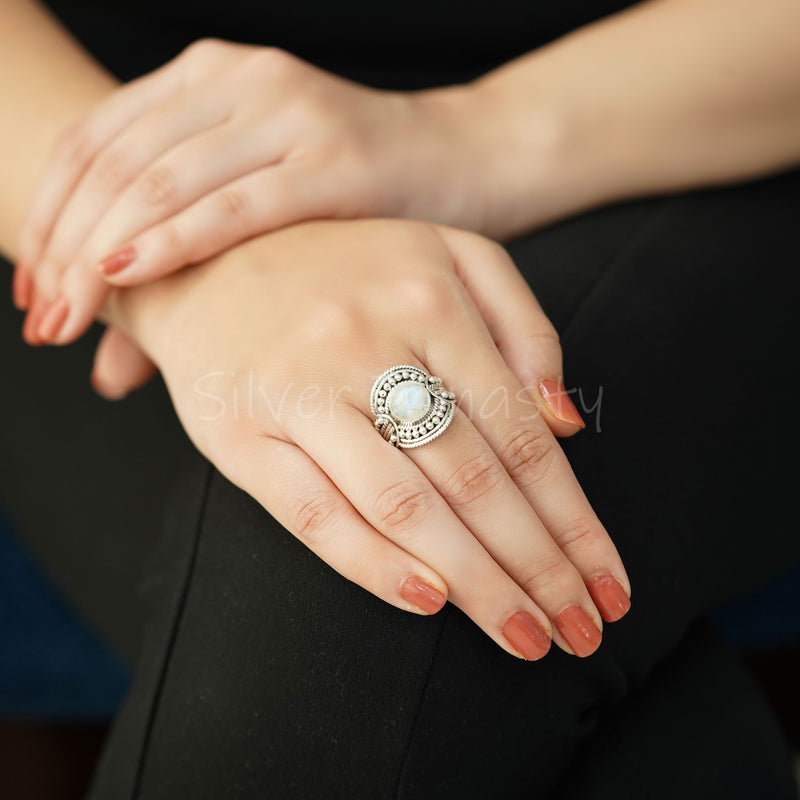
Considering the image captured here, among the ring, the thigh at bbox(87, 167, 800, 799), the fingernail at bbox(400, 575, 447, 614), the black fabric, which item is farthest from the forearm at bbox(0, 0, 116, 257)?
the fingernail at bbox(400, 575, 447, 614)

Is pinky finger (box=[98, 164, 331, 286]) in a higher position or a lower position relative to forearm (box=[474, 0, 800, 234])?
higher

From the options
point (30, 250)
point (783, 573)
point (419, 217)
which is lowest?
point (783, 573)

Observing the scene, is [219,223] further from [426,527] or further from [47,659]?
[47,659]

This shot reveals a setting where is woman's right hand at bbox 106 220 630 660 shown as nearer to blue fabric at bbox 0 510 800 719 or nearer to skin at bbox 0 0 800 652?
skin at bbox 0 0 800 652

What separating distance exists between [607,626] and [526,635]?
10cm

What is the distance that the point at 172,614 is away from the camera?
2.37ft

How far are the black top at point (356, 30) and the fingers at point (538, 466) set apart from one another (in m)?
0.66

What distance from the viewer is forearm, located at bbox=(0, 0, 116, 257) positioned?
899 mm

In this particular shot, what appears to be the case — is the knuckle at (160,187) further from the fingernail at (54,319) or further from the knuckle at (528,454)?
the knuckle at (528,454)

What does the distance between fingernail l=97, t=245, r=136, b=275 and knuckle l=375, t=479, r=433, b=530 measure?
35 centimetres

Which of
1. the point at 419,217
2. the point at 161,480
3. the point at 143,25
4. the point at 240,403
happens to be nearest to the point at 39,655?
the point at 161,480

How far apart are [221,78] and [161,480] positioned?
47 cm

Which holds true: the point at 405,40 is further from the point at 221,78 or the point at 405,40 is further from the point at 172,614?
the point at 172,614

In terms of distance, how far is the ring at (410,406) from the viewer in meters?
0.62
